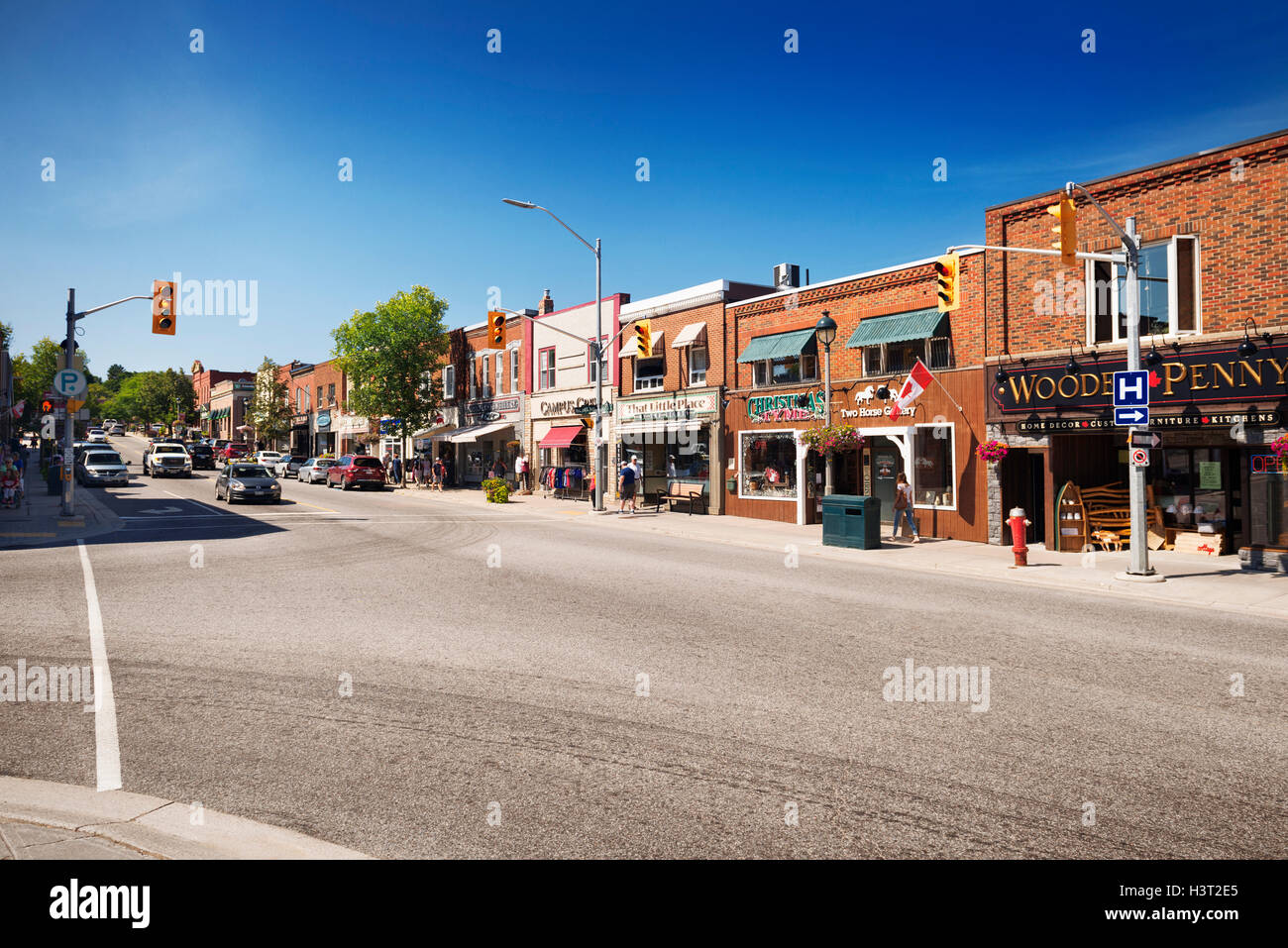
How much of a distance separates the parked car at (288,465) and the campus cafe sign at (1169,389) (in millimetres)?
45660

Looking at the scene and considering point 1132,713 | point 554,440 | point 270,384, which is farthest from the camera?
point 270,384

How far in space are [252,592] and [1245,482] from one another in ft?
57.6

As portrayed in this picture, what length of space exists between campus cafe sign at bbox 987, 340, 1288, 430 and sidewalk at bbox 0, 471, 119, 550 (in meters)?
22.0

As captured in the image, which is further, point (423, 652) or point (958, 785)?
point (423, 652)

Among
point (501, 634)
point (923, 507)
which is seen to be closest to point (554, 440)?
point (923, 507)

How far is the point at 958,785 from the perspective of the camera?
4914 mm

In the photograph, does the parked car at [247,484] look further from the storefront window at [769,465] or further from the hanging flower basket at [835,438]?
the hanging flower basket at [835,438]

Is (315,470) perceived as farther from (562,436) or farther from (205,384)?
(205,384)

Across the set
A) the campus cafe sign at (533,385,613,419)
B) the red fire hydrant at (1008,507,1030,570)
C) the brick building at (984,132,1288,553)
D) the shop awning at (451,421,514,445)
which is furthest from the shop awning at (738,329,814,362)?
the shop awning at (451,421,514,445)

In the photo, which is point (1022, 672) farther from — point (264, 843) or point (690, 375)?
point (690, 375)

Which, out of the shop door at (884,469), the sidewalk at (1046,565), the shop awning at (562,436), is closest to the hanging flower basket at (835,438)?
the shop door at (884,469)

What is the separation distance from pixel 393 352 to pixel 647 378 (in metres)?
19.0

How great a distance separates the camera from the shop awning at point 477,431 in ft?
135
